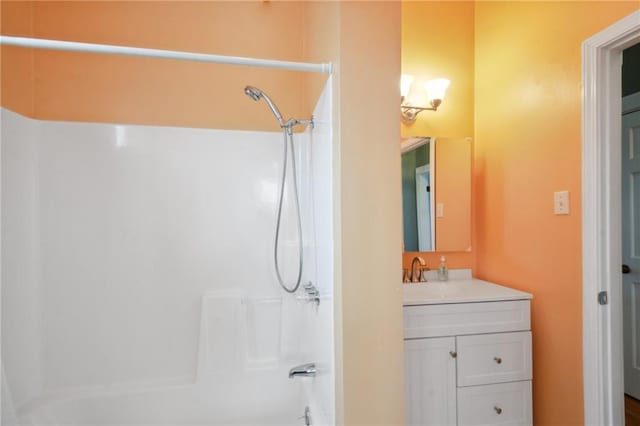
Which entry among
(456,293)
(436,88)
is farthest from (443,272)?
(436,88)

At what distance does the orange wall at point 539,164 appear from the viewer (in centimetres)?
150

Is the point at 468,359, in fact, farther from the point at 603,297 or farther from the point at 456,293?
the point at 603,297

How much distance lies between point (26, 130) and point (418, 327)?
2115mm

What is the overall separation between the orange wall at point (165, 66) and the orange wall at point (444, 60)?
719mm

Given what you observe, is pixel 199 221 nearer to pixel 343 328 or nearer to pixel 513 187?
pixel 343 328

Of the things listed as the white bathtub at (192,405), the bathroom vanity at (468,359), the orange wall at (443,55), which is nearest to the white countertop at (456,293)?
the bathroom vanity at (468,359)

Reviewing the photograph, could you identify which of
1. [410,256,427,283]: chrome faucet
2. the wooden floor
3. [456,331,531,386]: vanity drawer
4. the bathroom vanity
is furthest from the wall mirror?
the wooden floor

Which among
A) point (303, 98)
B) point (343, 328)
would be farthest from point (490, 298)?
point (303, 98)

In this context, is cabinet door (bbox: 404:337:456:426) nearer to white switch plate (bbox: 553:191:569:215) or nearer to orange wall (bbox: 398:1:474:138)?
white switch plate (bbox: 553:191:569:215)

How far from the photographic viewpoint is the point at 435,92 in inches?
78.6

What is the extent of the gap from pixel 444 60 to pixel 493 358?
5.85ft

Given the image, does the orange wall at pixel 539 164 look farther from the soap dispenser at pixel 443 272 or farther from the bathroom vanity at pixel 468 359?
the soap dispenser at pixel 443 272

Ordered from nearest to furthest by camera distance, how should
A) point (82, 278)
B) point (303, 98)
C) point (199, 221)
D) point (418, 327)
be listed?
point (418, 327) → point (82, 278) → point (199, 221) → point (303, 98)

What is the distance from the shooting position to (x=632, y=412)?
79.2 inches
